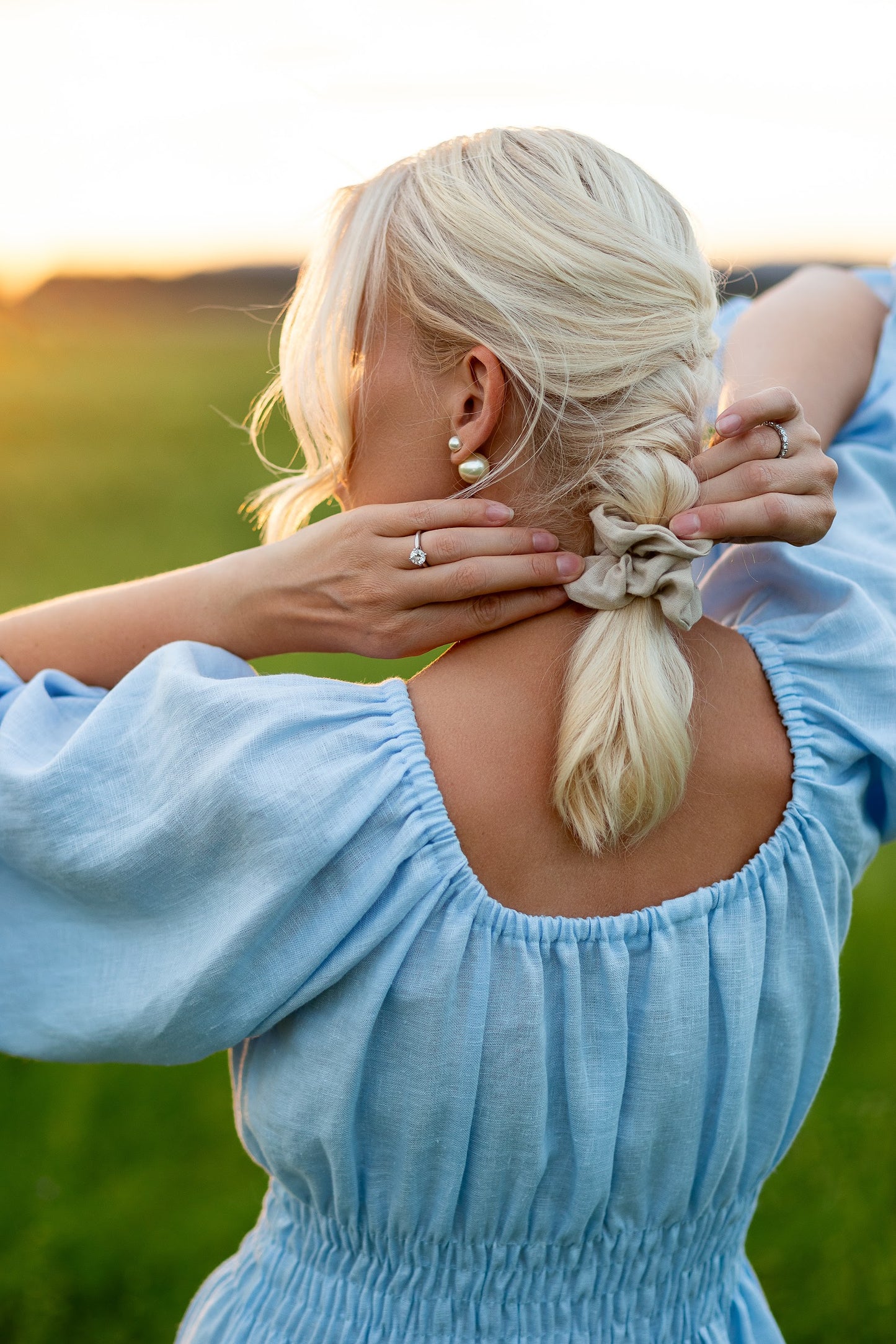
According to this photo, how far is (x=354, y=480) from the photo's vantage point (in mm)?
1554

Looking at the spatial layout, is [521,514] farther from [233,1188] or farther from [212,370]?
[212,370]

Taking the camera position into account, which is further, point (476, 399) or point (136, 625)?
point (136, 625)

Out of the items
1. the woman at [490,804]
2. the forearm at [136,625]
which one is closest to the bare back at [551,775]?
the woman at [490,804]

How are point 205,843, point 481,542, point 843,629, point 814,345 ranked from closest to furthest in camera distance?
point 205,843
point 481,542
point 843,629
point 814,345

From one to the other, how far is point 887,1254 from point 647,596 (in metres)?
2.77

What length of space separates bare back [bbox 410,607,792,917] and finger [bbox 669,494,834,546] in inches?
5.9

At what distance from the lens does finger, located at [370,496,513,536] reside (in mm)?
1412

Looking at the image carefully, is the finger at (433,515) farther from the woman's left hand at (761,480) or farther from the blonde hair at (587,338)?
the woman's left hand at (761,480)

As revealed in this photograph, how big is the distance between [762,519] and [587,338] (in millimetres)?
302

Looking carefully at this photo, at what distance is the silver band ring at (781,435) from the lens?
1448 mm

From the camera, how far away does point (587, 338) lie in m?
1.33

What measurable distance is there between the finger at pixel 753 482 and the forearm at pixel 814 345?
13.0 inches

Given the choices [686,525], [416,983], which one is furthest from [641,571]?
[416,983]

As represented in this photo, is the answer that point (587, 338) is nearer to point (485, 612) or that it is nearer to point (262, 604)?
point (485, 612)
